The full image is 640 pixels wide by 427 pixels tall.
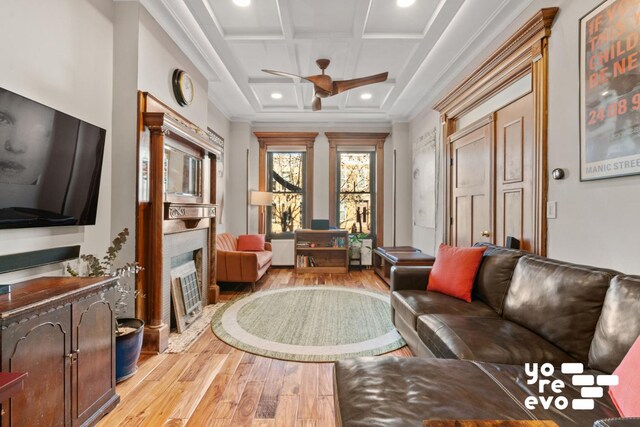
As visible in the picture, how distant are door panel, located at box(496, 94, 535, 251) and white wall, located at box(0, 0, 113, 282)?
3.44m

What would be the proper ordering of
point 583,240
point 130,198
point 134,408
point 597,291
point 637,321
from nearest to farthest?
1. point 637,321
2. point 597,291
3. point 134,408
4. point 583,240
5. point 130,198

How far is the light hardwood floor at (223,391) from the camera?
5.94ft

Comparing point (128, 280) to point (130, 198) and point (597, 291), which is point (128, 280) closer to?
point (130, 198)

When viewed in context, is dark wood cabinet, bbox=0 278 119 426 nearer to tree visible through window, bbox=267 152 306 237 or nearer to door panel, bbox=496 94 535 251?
door panel, bbox=496 94 535 251

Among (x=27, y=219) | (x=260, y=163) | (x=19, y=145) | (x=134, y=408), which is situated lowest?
→ (x=134, y=408)

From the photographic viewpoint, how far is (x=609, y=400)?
3.92 ft

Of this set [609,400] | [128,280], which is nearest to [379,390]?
[609,400]

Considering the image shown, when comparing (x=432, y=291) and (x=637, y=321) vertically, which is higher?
(x=637, y=321)

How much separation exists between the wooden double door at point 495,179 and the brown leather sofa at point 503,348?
630 millimetres

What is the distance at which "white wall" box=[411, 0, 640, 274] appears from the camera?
5.91ft

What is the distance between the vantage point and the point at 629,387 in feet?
3.46

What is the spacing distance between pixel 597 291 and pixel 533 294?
0.37 meters

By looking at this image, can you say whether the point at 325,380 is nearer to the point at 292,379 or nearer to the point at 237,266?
the point at 292,379

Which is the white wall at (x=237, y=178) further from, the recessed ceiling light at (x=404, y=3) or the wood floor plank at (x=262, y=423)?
the wood floor plank at (x=262, y=423)
